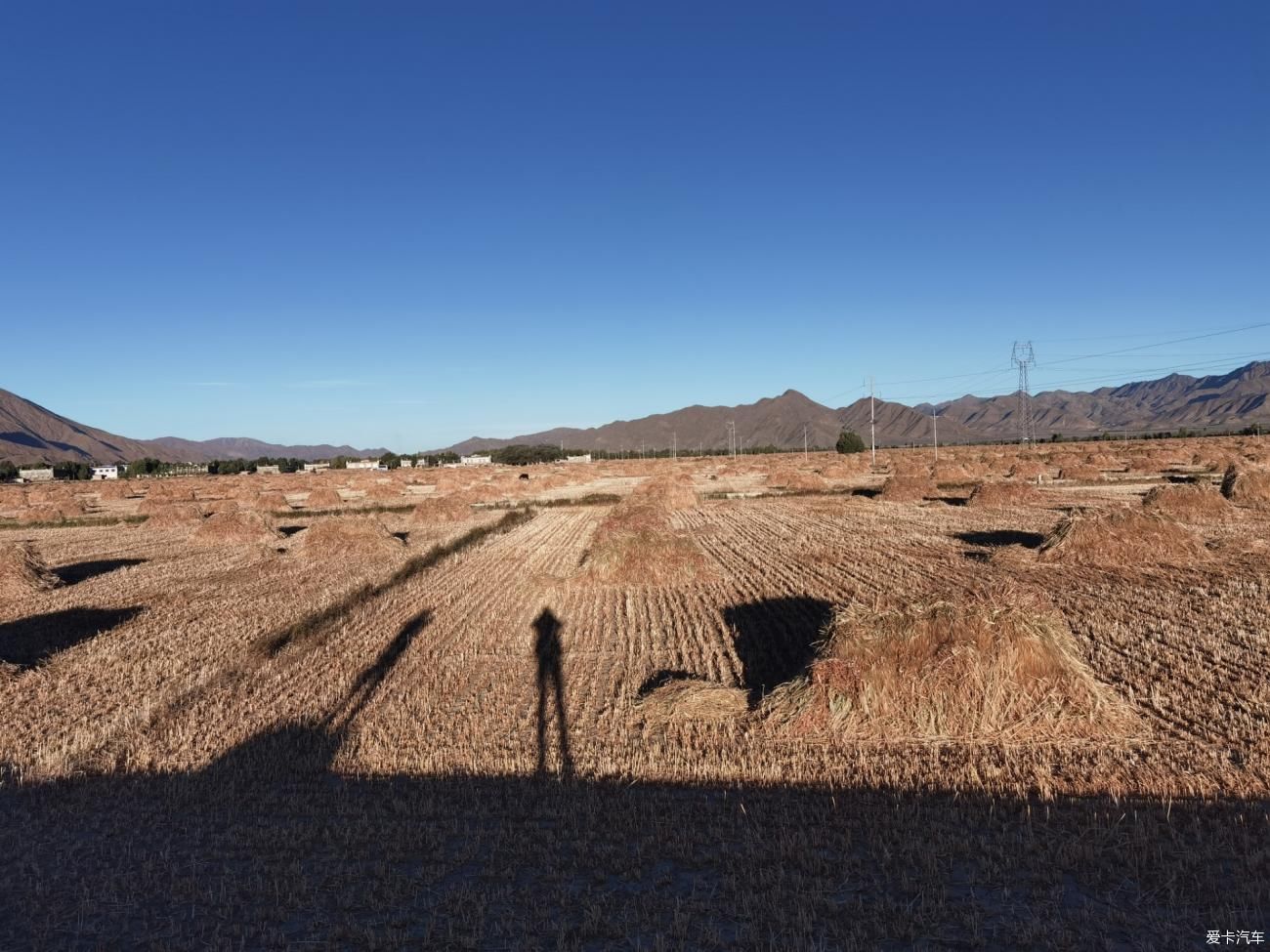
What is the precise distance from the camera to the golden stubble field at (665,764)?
222 inches

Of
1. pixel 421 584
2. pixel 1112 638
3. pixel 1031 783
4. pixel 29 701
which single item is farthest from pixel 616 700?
pixel 421 584

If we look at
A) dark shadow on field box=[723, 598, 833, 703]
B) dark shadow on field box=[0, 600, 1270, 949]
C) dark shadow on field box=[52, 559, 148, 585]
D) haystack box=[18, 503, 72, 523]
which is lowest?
dark shadow on field box=[723, 598, 833, 703]

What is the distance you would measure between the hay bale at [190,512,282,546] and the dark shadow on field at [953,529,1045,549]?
26.5 m

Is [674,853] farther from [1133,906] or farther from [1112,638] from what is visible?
[1112,638]

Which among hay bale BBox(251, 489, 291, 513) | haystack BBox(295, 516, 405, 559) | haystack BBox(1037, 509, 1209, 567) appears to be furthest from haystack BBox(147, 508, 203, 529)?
haystack BBox(1037, 509, 1209, 567)

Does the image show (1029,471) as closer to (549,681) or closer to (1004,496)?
(1004,496)

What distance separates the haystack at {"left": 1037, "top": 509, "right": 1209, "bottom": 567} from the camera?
18.2m

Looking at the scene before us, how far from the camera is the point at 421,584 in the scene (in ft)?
69.3

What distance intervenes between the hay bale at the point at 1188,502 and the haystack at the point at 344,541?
2671 centimetres

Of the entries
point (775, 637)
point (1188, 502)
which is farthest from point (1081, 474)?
point (775, 637)

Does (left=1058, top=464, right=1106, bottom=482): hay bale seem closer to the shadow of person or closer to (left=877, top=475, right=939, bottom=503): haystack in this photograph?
(left=877, top=475, right=939, bottom=503): haystack

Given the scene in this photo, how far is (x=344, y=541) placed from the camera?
90.5ft

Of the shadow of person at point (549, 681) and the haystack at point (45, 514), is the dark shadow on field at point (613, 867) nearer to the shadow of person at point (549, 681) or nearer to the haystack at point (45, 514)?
the shadow of person at point (549, 681)

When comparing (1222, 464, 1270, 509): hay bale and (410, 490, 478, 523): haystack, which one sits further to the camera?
(410, 490, 478, 523): haystack
